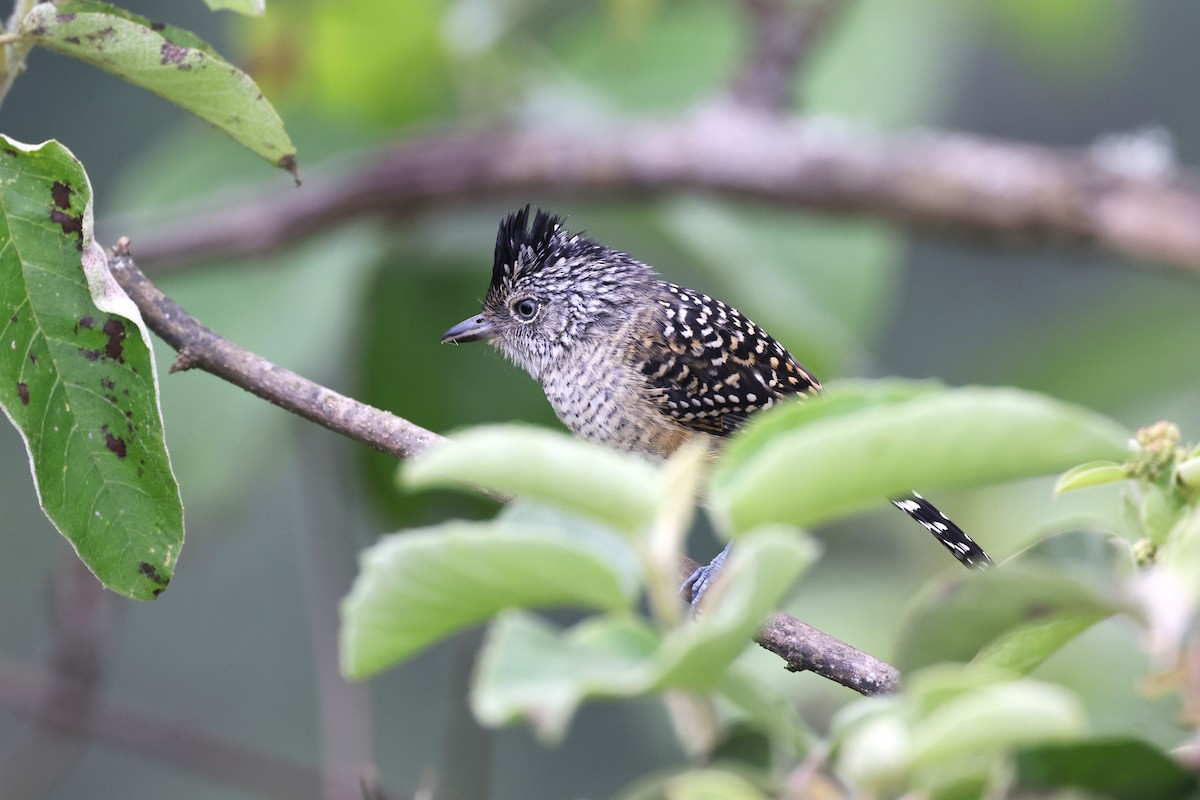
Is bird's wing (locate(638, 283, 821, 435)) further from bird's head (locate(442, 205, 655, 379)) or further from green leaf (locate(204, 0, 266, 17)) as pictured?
green leaf (locate(204, 0, 266, 17))

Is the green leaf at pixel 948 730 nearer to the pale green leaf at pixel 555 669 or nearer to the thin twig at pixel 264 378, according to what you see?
the pale green leaf at pixel 555 669

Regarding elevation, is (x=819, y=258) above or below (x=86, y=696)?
above

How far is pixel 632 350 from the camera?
3.74 m

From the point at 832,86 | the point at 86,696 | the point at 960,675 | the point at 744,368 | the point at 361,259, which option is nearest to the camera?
the point at 960,675

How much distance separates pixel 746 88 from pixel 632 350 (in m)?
1.83

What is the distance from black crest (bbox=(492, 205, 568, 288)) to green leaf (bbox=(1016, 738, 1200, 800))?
300cm

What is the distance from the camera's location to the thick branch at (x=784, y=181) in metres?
4.83


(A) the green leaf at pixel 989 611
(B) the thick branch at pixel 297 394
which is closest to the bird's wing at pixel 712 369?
(B) the thick branch at pixel 297 394

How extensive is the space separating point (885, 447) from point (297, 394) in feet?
3.89

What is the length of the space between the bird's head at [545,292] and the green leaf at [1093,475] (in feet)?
8.16

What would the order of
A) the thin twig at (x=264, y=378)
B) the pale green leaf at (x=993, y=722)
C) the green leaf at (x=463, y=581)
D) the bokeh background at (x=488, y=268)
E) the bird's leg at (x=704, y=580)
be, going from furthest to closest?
the bokeh background at (x=488, y=268)
the bird's leg at (x=704, y=580)
the thin twig at (x=264, y=378)
the green leaf at (x=463, y=581)
the pale green leaf at (x=993, y=722)

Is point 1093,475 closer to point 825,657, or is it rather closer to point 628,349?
point 825,657

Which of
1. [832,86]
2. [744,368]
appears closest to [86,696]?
[744,368]

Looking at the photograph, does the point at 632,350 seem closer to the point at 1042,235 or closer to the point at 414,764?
the point at 1042,235
